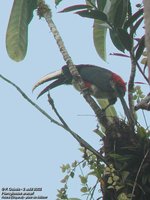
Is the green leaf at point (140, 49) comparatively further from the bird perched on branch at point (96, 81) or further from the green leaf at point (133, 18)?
the bird perched on branch at point (96, 81)

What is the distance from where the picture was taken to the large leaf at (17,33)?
358 cm

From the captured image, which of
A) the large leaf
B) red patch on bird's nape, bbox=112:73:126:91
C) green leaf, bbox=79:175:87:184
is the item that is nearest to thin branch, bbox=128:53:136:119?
green leaf, bbox=79:175:87:184

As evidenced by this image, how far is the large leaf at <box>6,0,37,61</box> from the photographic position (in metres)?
3.58

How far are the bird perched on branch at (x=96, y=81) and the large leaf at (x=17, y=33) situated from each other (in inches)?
25.5

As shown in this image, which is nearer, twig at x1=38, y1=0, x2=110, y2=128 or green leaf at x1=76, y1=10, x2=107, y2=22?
twig at x1=38, y1=0, x2=110, y2=128

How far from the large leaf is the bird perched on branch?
0.65m

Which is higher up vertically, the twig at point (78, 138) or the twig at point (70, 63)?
the twig at point (70, 63)

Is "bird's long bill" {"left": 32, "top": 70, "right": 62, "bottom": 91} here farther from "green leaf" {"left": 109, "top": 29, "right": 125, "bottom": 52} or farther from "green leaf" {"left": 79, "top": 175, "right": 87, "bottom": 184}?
"green leaf" {"left": 79, "top": 175, "right": 87, "bottom": 184}

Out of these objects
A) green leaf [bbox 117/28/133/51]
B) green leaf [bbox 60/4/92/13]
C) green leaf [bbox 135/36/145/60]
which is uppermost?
green leaf [bbox 60/4/92/13]

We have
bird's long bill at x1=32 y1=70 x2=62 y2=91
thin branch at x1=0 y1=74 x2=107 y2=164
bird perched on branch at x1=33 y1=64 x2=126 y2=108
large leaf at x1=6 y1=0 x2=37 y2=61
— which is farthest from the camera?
bird's long bill at x1=32 y1=70 x2=62 y2=91

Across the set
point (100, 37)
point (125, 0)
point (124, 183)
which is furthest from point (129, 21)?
point (124, 183)

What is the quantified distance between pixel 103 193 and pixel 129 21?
96cm

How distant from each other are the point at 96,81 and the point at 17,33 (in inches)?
37.4

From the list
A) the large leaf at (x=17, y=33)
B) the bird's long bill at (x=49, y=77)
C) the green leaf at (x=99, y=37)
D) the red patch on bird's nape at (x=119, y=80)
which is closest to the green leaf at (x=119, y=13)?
the green leaf at (x=99, y=37)
